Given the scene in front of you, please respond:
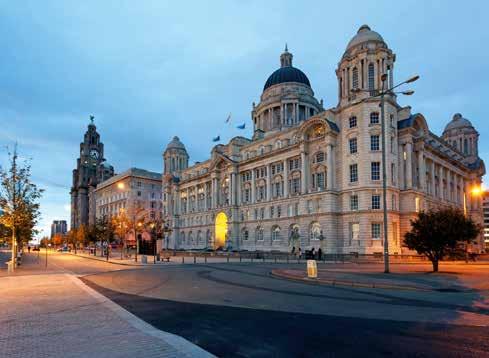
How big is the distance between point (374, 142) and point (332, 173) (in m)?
8.00

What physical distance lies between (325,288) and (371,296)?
9.60ft

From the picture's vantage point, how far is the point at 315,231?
193ft

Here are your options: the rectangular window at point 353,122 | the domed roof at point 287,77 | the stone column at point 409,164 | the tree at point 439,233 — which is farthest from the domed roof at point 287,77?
the tree at point 439,233

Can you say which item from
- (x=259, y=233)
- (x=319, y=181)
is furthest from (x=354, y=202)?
(x=259, y=233)

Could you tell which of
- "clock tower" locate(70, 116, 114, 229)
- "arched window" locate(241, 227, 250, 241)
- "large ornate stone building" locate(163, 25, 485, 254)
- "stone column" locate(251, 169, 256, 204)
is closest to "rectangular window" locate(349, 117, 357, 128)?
"large ornate stone building" locate(163, 25, 485, 254)

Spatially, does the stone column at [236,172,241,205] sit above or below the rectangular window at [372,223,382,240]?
above

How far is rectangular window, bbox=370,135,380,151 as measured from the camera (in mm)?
53656

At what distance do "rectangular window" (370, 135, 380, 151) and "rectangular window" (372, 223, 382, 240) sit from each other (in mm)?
11057

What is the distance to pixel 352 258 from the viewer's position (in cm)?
4728

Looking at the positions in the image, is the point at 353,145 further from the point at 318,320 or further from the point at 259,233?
the point at 318,320

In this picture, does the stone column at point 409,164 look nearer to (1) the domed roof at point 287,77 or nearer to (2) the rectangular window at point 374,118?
(2) the rectangular window at point 374,118

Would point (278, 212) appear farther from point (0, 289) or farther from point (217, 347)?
point (217, 347)

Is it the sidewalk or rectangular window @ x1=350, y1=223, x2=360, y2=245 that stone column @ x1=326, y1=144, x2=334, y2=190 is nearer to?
rectangular window @ x1=350, y1=223, x2=360, y2=245

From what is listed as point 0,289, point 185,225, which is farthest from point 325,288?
point 185,225
